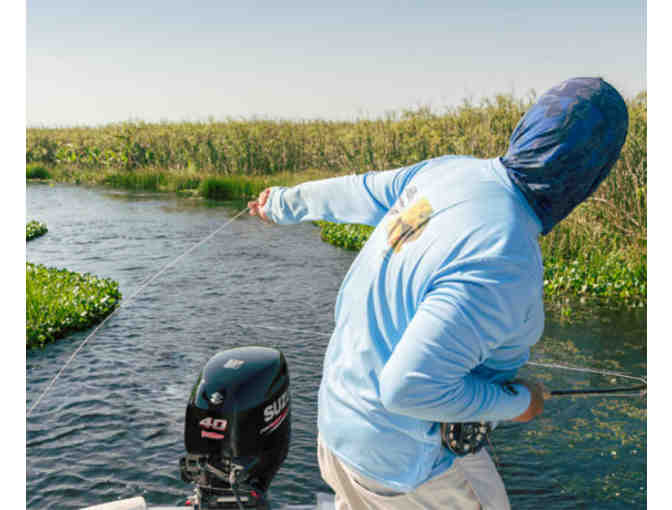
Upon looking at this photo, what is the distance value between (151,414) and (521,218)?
548 centimetres

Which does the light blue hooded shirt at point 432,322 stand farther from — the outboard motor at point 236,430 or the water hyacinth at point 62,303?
the water hyacinth at point 62,303

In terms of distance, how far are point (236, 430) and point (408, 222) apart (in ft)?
5.42

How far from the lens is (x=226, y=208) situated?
21.2 meters

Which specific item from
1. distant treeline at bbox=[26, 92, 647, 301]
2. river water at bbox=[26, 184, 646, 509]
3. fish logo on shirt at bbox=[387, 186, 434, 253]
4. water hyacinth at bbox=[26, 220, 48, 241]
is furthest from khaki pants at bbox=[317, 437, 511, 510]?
water hyacinth at bbox=[26, 220, 48, 241]

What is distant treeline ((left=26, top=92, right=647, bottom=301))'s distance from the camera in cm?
1071

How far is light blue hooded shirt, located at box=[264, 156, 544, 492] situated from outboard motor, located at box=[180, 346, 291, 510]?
115 cm

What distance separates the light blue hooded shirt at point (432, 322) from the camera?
49.4 inches

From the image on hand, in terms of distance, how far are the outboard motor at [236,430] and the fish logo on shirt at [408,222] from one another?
4.89 feet

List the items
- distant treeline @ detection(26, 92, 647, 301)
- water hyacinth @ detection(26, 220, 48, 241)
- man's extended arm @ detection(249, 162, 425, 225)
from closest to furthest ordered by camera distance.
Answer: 1. man's extended arm @ detection(249, 162, 425, 225)
2. distant treeline @ detection(26, 92, 647, 301)
3. water hyacinth @ detection(26, 220, 48, 241)

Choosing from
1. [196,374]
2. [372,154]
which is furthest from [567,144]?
[372,154]

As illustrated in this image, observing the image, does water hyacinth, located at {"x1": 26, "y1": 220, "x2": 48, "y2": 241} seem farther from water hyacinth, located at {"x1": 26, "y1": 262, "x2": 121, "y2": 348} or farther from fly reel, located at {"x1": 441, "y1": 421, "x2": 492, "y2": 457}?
fly reel, located at {"x1": 441, "y1": 421, "x2": 492, "y2": 457}

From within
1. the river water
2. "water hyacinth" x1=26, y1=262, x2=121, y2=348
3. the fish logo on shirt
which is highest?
the fish logo on shirt
